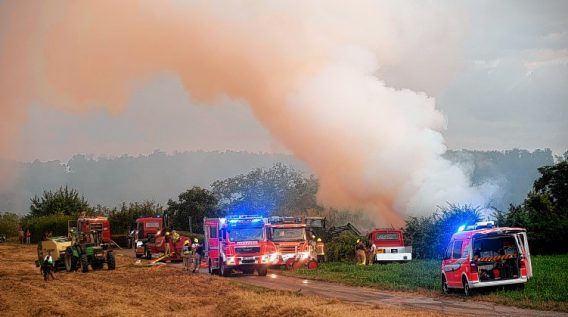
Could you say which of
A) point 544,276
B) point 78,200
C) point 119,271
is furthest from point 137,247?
point 78,200

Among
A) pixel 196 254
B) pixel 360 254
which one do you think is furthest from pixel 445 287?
pixel 360 254

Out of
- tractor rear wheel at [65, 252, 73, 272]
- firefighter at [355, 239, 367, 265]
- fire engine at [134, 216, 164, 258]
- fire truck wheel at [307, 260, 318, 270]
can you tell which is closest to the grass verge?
fire truck wheel at [307, 260, 318, 270]

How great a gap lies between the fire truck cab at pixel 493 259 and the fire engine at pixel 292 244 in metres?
18.1

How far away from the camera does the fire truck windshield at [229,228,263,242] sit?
3875 centimetres

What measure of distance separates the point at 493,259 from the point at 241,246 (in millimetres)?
17385

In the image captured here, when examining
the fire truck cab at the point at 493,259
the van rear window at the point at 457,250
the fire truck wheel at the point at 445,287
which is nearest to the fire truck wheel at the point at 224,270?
the fire truck wheel at the point at 445,287

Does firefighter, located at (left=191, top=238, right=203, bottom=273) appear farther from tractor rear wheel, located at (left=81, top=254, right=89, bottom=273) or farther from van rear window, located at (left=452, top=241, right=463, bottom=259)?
van rear window, located at (left=452, top=241, right=463, bottom=259)

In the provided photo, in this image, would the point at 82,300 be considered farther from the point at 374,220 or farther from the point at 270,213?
the point at 270,213

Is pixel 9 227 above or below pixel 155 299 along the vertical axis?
above

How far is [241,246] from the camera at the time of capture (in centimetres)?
3853

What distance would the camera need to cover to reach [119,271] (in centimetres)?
4209

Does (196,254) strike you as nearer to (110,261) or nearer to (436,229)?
(110,261)

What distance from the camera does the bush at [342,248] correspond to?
160ft

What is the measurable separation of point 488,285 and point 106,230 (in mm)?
35892
